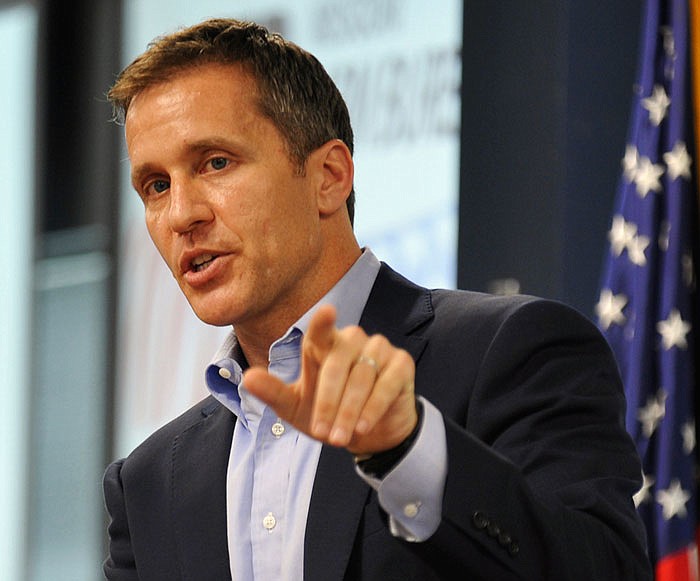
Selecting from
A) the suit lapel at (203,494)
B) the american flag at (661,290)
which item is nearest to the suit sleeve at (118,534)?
the suit lapel at (203,494)

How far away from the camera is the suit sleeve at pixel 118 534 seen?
2631 mm

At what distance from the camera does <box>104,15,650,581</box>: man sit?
1733mm

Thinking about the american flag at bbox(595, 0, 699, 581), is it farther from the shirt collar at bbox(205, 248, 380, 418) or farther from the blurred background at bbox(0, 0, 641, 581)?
the shirt collar at bbox(205, 248, 380, 418)

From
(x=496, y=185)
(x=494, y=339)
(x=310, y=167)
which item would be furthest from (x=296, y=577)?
(x=496, y=185)

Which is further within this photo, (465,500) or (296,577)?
(296,577)

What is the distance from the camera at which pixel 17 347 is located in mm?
6938

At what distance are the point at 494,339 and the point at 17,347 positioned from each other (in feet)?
16.9

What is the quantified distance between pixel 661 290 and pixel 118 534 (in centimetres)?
174

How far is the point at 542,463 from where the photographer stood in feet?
6.38

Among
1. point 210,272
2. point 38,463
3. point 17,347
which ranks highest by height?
point 210,272

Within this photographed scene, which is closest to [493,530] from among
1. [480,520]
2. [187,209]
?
[480,520]

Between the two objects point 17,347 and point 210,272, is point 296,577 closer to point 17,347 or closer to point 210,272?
point 210,272

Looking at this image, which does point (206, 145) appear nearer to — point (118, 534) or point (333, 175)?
point (333, 175)

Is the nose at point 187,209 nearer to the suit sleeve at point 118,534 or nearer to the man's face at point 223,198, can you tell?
the man's face at point 223,198
